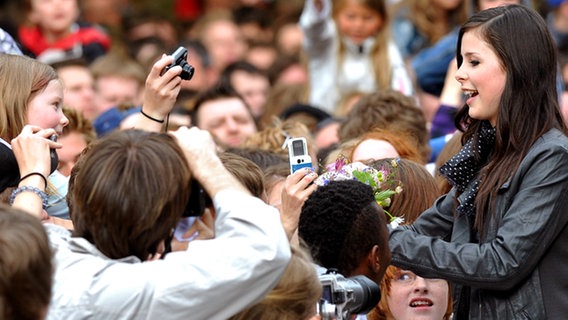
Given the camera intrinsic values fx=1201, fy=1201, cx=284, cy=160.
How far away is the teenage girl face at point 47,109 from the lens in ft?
15.9

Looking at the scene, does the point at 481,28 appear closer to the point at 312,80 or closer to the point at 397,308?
the point at 397,308

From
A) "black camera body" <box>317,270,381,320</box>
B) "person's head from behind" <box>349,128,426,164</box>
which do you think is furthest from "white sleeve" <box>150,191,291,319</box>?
"person's head from behind" <box>349,128,426,164</box>

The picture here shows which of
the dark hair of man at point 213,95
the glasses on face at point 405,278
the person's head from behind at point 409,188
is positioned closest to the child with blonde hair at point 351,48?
the dark hair of man at point 213,95

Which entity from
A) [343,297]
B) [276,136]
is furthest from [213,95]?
[343,297]

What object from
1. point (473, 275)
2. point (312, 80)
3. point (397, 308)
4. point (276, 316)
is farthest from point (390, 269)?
point (312, 80)

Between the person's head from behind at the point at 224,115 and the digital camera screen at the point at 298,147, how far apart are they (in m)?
3.59

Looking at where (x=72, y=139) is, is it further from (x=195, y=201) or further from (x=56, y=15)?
(x=56, y=15)

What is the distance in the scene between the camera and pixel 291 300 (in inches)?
147

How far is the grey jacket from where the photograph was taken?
4.18 m

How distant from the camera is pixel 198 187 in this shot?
374 centimetres

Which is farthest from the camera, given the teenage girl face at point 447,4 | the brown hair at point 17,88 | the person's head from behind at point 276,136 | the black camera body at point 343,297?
the teenage girl face at point 447,4

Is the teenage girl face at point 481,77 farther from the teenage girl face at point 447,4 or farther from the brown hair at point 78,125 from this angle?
the teenage girl face at point 447,4

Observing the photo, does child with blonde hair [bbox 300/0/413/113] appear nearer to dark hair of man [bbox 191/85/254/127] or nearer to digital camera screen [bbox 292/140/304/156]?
dark hair of man [bbox 191/85/254/127]

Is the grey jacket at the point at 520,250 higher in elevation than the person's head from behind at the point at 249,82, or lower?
higher
